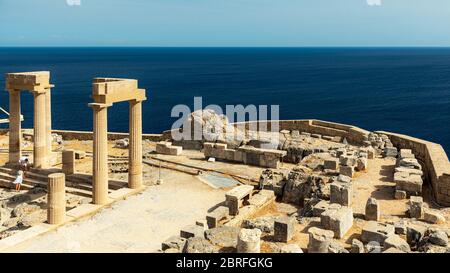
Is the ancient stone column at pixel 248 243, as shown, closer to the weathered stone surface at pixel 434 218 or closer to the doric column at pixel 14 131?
the weathered stone surface at pixel 434 218

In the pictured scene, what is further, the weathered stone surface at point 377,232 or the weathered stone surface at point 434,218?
the weathered stone surface at point 434,218

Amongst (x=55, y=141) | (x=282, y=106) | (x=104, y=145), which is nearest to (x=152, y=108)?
(x=282, y=106)

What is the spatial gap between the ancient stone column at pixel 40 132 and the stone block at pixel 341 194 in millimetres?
14982

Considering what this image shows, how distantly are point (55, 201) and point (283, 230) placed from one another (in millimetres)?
8702

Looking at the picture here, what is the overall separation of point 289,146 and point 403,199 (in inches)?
380

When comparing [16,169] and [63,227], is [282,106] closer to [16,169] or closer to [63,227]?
[16,169]

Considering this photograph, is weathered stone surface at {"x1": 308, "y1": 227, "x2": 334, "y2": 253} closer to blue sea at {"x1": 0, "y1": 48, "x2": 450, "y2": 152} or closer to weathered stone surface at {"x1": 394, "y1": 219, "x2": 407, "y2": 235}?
weathered stone surface at {"x1": 394, "y1": 219, "x2": 407, "y2": 235}

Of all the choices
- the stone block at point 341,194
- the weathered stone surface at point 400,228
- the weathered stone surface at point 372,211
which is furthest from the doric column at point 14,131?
the weathered stone surface at point 400,228

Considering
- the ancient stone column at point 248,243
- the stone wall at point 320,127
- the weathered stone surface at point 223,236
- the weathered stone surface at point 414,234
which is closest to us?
the ancient stone column at point 248,243

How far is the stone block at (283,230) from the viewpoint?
1307 centimetres

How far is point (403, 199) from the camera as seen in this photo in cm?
1717

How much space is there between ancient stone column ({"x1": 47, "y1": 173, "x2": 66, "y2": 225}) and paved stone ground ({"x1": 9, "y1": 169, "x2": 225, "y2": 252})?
1.86 feet

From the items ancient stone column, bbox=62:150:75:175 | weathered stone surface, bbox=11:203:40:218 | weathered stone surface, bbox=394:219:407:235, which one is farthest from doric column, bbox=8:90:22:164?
weathered stone surface, bbox=394:219:407:235

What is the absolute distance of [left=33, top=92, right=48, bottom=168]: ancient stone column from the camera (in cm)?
2245
